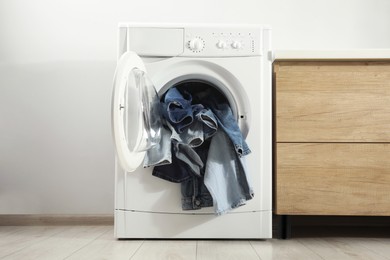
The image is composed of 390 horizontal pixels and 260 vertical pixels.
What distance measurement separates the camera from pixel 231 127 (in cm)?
153

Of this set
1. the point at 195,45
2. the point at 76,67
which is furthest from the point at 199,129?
the point at 76,67

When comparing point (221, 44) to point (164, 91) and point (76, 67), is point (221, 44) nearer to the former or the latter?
point (164, 91)

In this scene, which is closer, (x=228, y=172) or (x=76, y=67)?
(x=228, y=172)

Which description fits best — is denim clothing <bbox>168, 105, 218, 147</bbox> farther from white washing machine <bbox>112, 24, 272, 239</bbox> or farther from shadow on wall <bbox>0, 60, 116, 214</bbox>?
shadow on wall <bbox>0, 60, 116, 214</bbox>

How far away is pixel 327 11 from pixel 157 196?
52.5 inches

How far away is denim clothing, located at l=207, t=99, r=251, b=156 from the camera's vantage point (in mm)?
1501

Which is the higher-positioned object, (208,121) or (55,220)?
(208,121)

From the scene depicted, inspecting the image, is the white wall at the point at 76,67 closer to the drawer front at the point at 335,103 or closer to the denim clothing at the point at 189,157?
the drawer front at the point at 335,103

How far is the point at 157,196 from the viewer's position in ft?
5.12

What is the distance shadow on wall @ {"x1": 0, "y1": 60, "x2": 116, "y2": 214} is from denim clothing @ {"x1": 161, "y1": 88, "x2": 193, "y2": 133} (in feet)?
2.10

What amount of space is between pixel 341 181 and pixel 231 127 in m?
0.48

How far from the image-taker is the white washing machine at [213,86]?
5.12 feet

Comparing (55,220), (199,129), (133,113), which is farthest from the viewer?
(55,220)

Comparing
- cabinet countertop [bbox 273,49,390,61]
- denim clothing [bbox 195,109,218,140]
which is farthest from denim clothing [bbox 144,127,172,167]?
cabinet countertop [bbox 273,49,390,61]
